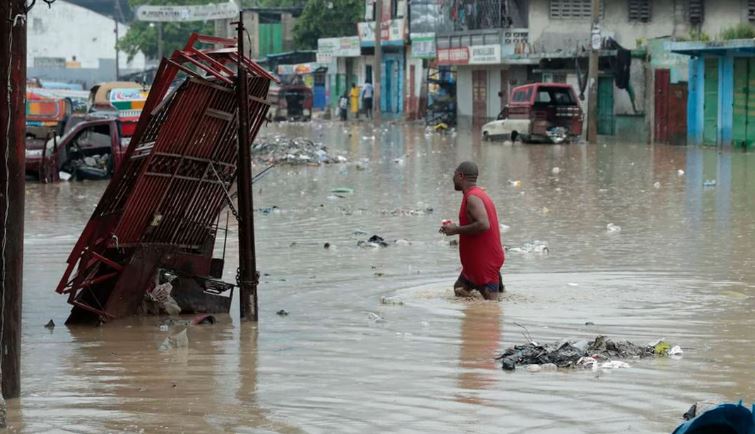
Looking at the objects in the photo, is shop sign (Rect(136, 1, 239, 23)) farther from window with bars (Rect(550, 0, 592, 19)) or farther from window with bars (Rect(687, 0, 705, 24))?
window with bars (Rect(687, 0, 705, 24))

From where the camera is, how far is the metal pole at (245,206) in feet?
32.0

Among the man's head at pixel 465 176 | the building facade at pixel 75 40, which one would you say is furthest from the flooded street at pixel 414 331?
the building facade at pixel 75 40

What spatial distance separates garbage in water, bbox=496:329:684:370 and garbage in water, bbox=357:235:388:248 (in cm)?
624

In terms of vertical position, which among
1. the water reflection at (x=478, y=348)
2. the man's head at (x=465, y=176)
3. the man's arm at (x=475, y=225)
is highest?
the man's head at (x=465, y=176)

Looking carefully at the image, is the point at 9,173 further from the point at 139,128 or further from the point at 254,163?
the point at 254,163

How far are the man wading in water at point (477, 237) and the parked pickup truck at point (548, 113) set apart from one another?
84.8 feet

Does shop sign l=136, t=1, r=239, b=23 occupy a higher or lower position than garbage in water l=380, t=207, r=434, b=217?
higher

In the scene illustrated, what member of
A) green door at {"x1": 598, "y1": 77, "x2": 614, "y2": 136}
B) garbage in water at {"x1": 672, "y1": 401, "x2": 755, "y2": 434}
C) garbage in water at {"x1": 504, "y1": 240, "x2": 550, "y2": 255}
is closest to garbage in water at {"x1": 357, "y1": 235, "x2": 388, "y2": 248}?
garbage in water at {"x1": 504, "y1": 240, "x2": 550, "y2": 255}

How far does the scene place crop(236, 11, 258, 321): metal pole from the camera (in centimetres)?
976

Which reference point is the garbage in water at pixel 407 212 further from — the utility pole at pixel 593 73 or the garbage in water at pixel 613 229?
the utility pole at pixel 593 73

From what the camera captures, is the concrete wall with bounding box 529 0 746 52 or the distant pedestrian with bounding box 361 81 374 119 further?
the distant pedestrian with bounding box 361 81 374 119

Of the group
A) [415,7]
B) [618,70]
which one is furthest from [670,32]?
[415,7]

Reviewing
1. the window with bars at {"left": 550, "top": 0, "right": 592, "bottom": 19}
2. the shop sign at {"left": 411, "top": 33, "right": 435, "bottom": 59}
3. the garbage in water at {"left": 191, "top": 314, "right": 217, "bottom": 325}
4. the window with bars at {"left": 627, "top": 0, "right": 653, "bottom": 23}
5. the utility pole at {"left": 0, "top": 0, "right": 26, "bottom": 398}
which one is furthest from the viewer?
the shop sign at {"left": 411, "top": 33, "right": 435, "bottom": 59}

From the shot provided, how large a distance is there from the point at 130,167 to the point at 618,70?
31.7m
